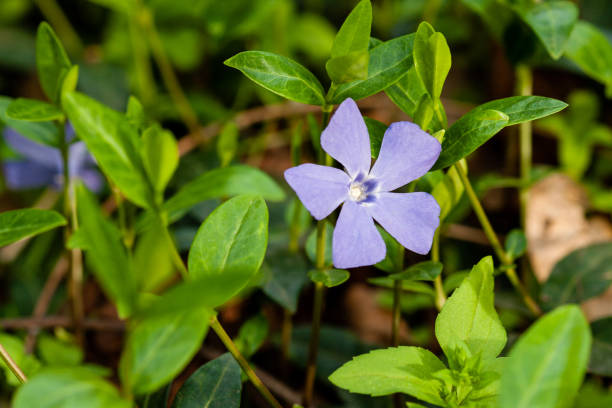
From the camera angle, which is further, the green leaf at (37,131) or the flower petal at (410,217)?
the green leaf at (37,131)

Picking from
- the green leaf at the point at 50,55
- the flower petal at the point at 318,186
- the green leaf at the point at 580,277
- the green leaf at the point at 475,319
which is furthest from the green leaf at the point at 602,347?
the green leaf at the point at 50,55

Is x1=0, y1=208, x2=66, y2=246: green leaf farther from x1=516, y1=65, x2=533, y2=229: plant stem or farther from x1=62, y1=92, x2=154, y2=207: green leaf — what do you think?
x1=516, y1=65, x2=533, y2=229: plant stem

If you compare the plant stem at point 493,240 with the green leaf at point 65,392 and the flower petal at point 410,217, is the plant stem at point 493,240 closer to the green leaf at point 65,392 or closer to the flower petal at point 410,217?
the flower petal at point 410,217

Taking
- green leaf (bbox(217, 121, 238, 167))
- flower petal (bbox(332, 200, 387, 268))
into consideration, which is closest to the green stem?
green leaf (bbox(217, 121, 238, 167))

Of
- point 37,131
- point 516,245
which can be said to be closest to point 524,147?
point 516,245

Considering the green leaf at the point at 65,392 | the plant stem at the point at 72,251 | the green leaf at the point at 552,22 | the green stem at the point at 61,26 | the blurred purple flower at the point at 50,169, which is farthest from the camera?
the green stem at the point at 61,26
